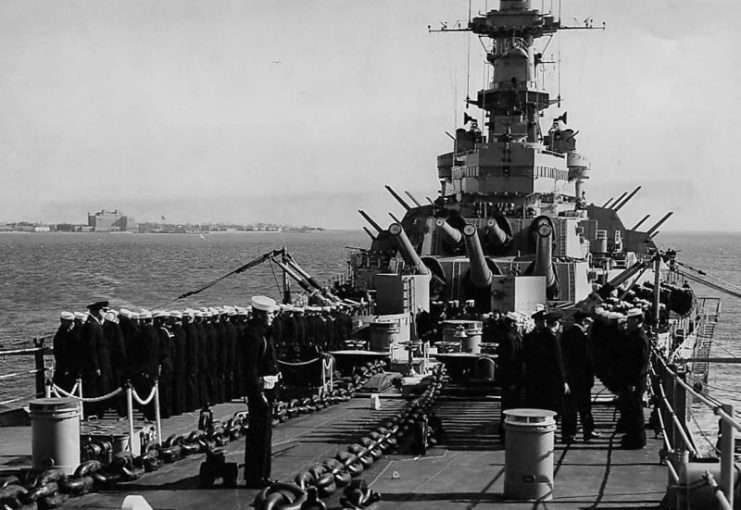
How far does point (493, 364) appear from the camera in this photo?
37.1 ft

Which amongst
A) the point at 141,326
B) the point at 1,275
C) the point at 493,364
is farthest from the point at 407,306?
the point at 1,275

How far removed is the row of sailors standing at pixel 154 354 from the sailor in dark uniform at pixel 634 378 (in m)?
2.71

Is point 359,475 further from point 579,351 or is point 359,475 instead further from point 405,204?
point 405,204

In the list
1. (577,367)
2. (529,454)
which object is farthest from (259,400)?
(577,367)

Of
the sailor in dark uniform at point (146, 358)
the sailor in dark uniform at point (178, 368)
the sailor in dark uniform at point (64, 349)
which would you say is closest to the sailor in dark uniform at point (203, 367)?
the sailor in dark uniform at point (178, 368)

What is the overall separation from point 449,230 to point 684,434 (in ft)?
46.4

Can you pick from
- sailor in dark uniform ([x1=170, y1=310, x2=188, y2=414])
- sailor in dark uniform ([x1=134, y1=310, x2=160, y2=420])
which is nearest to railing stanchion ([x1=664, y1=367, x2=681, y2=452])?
sailor in dark uniform ([x1=134, y1=310, x2=160, y2=420])

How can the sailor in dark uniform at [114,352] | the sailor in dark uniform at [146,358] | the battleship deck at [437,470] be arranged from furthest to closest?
the sailor in dark uniform at [114,352] → the sailor in dark uniform at [146,358] → the battleship deck at [437,470]

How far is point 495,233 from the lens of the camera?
19.6m

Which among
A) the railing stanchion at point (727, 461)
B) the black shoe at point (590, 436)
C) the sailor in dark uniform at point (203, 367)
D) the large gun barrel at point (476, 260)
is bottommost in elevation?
the black shoe at point (590, 436)

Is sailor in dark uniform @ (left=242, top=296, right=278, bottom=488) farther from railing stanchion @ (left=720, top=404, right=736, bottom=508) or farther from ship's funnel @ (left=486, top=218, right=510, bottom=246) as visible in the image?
ship's funnel @ (left=486, top=218, right=510, bottom=246)

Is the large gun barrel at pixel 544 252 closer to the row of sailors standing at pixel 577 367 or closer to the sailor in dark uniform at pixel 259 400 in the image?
the row of sailors standing at pixel 577 367

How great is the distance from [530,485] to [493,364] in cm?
572

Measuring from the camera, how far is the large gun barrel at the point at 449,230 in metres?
18.7
